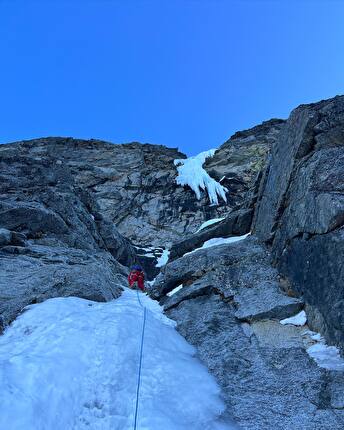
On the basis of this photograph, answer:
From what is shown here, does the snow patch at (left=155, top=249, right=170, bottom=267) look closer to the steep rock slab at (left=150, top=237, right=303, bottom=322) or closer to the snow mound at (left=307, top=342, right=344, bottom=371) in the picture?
the steep rock slab at (left=150, top=237, right=303, bottom=322)

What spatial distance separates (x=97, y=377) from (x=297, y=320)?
119 inches

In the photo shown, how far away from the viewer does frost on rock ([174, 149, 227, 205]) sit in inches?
1214

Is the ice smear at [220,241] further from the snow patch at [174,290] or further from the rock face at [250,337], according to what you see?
the snow patch at [174,290]

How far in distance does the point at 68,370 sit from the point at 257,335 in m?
2.71

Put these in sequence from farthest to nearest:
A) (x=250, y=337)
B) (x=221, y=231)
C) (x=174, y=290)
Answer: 1. (x=221, y=231)
2. (x=174, y=290)
3. (x=250, y=337)

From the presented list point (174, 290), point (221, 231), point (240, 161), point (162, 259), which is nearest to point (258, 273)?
point (174, 290)

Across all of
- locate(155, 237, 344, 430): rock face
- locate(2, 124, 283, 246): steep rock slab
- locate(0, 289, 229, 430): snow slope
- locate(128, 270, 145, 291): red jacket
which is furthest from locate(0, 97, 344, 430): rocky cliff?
locate(2, 124, 283, 246): steep rock slab

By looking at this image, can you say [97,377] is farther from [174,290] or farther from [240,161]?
[240,161]

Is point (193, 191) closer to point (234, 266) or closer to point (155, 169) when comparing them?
point (155, 169)

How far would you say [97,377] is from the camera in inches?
197

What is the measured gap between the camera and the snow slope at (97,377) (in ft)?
14.0

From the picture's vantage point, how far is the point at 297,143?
331 inches

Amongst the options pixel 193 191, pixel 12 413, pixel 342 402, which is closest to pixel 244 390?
pixel 342 402

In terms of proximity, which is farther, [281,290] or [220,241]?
[220,241]
